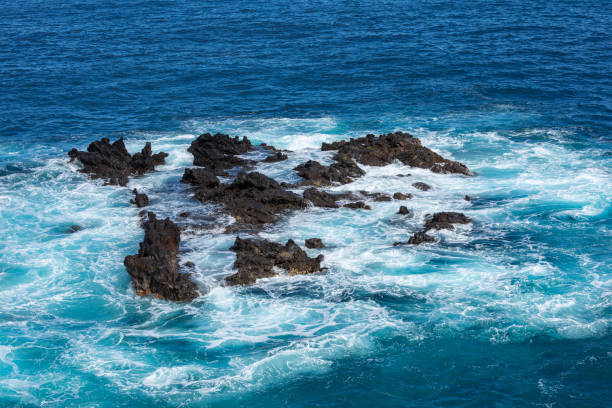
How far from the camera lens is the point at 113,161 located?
4069 centimetres

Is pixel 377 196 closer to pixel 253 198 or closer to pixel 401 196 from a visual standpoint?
pixel 401 196

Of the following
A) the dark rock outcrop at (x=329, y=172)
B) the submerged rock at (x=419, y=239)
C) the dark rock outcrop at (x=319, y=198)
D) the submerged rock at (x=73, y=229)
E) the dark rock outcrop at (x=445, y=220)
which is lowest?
the submerged rock at (x=419, y=239)

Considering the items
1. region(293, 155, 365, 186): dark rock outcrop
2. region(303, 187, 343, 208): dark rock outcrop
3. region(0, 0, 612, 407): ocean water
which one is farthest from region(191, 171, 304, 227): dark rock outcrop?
region(293, 155, 365, 186): dark rock outcrop

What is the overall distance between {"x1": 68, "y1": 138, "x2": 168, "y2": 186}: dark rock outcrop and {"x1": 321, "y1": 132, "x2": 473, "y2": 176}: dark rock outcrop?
435 inches

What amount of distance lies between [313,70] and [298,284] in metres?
35.5

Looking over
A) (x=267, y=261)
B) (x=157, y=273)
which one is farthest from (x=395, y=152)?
(x=157, y=273)

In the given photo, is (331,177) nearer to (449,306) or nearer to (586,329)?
(449,306)

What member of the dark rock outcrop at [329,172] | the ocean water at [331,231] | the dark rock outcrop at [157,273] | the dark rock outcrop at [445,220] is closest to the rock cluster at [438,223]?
the dark rock outcrop at [445,220]

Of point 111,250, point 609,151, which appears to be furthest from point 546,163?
point 111,250

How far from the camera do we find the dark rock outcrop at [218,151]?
40.3 m

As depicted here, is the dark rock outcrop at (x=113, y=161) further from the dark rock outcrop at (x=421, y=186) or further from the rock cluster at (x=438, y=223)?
the rock cluster at (x=438, y=223)

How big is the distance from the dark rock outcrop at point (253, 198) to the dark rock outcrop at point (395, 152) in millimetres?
7085

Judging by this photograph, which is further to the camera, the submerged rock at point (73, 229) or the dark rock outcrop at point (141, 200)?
the dark rock outcrop at point (141, 200)

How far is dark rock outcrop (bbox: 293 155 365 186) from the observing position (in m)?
37.4
